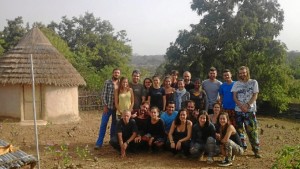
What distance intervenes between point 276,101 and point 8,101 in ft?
43.2

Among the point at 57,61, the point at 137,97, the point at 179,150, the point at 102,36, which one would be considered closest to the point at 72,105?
the point at 57,61

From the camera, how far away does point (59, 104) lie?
13312 mm

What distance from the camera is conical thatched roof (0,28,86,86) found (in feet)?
41.5

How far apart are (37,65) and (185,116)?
808 centimetres

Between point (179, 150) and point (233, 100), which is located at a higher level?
point (233, 100)

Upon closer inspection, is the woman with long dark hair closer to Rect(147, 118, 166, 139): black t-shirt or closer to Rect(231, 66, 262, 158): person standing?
Rect(147, 118, 166, 139): black t-shirt

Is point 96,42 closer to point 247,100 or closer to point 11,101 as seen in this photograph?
point 11,101

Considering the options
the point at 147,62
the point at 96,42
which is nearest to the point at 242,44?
the point at 96,42

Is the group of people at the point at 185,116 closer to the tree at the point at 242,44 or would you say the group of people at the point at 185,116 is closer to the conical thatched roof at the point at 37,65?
the conical thatched roof at the point at 37,65

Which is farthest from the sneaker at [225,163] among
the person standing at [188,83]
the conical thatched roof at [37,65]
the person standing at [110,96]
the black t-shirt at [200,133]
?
the conical thatched roof at [37,65]

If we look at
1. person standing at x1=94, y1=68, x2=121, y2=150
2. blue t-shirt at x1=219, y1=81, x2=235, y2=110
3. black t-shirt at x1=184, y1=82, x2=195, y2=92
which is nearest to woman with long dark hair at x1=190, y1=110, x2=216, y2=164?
A: blue t-shirt at x1=219, y1=81, x2=235, y2=110

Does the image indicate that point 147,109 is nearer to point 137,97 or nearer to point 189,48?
point 137,97

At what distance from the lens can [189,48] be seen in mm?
19469

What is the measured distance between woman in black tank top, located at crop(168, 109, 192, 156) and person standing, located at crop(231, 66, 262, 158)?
108cm
